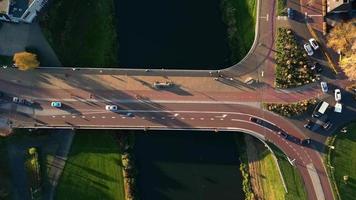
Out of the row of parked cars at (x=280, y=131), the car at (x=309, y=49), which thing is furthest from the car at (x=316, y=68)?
the row of parked cars at (x=280, y=131)

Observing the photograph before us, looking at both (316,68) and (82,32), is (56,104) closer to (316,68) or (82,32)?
(82,32)

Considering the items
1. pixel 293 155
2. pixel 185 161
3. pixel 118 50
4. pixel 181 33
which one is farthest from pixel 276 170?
pixel 118 50

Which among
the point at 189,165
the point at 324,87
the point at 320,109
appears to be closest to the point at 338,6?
the point at 324,87

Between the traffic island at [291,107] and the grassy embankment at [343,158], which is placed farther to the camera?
the grassy embankment at [343,158]

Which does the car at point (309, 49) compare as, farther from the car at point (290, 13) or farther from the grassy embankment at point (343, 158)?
the grassy embankment at point (343, 158)

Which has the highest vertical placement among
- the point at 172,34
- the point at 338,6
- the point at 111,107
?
the point at 338,6

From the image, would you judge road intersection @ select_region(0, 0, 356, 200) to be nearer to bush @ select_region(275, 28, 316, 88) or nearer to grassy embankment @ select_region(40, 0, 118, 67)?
bush @ select_region(275, 28, 316, 88)
